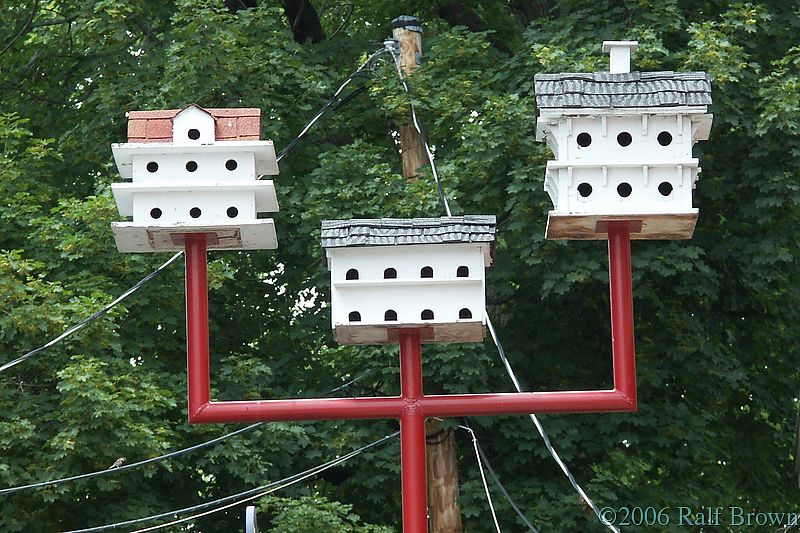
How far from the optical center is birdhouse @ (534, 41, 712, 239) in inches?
333

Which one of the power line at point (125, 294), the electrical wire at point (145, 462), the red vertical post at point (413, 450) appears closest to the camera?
the red vertical post at point (413, 450)

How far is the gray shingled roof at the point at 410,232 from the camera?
855cm

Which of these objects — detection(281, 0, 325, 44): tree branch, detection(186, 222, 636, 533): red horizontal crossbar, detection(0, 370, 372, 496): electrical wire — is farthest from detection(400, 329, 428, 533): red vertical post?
detection(281, 0, 325, 44): tree branch

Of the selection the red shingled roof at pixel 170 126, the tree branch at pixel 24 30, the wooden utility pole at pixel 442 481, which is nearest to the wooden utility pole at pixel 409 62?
the wooden utility pole at pixel 442 481

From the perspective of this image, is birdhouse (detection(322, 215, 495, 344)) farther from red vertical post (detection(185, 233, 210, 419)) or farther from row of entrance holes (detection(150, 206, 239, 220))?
red vertical post (detection(185, 233, 210, 419))

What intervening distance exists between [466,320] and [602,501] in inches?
231

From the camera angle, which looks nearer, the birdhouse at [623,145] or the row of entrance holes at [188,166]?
the birdhouse at [623,145]

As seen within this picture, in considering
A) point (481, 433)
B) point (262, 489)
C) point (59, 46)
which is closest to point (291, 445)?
point (262, 489)

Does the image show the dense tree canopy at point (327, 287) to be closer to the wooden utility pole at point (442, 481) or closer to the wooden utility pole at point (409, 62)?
the wooden utility pole at point (409, 62)

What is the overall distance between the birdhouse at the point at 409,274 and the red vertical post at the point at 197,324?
66cm

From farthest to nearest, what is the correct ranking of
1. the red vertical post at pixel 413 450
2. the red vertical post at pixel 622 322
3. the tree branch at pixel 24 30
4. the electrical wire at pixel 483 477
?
the tree branch at pixel 24 30 < the electrical wire at pixel 483 477 < the red vertical post at pixel 622 322 < the red vertical post at pixel 413 450

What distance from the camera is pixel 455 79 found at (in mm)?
14406

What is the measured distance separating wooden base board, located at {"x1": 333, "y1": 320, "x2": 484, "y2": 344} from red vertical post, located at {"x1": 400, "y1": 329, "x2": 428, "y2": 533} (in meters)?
0.14

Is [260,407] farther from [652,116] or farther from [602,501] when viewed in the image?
[602,501]
